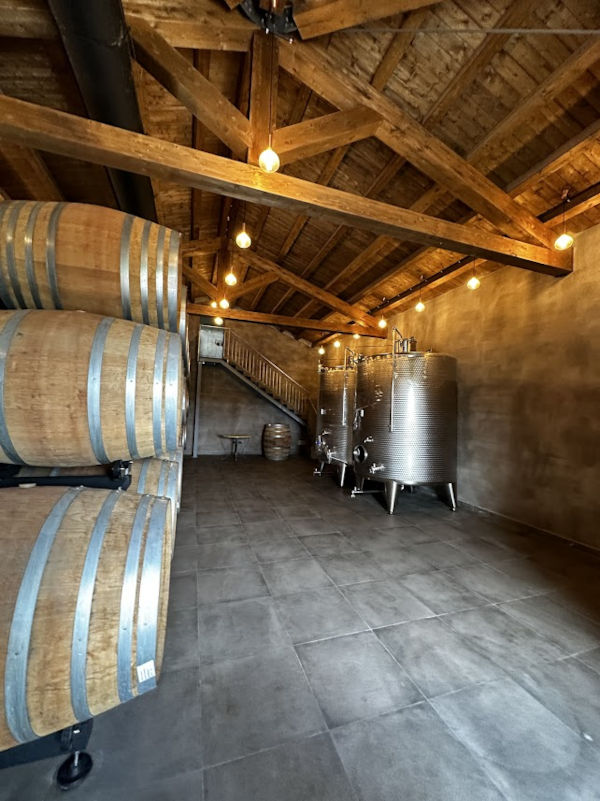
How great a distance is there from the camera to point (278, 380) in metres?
10.1

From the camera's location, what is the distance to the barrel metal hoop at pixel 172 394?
1.57m

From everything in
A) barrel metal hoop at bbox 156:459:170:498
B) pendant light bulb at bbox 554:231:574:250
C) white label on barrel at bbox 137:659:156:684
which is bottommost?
white label on barrel at bbox 137:659:156:684

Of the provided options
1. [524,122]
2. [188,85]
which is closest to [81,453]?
[188,85]

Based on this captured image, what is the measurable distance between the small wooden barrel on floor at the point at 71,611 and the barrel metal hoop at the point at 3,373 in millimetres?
305

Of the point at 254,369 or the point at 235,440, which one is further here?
the point at 254,369

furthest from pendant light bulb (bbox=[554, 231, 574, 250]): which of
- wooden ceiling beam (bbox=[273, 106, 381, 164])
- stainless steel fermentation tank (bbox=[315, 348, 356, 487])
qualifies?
stainless steel fermentation tank (bbox=[315, 348, 356, 487])

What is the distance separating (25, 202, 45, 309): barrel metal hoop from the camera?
1543 millimetres

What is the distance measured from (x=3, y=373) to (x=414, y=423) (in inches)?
174

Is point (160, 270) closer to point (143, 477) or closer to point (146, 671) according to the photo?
point (143, 477)

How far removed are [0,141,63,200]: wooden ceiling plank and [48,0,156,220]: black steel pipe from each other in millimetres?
1385

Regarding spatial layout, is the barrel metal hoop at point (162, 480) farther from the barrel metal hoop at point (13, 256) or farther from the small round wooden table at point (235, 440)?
the small round wooden table at point (235, 440)

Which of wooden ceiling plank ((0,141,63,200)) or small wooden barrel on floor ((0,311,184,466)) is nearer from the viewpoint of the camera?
small wooden barrel on floor ((0,311,184,466))

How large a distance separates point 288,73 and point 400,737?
544cm

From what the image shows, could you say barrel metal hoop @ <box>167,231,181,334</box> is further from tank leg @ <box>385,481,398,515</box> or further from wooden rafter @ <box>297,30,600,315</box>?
tank leg @ <box>385,481,398,515</box>
